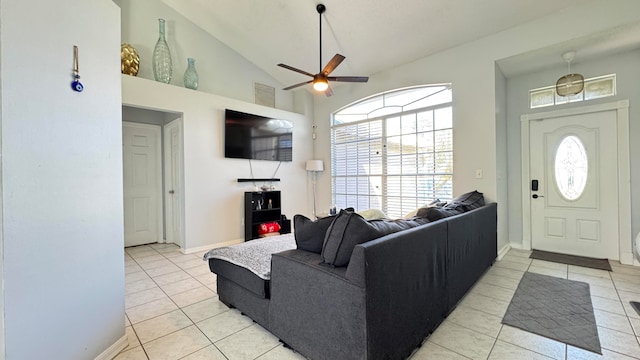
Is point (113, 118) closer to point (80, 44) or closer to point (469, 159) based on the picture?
point (80, 44)

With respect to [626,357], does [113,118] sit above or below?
above

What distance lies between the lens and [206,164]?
4383 millimetres

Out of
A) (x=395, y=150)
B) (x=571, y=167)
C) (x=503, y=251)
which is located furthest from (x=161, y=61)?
(x=571, y=167)

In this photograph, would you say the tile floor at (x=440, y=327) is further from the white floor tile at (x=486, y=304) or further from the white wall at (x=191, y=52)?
the white wall at (x=191, y=52)

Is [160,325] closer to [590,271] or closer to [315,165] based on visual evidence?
[315,165]

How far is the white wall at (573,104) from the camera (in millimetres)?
3350

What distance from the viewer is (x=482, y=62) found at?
3680mm

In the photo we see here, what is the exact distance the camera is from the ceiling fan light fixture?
3.28 m

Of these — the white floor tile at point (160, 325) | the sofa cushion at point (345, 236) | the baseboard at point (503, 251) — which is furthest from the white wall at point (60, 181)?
the baseboard at point (503, 251)

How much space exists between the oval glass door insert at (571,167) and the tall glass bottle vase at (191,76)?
567 cm

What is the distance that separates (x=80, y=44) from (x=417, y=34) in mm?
3795

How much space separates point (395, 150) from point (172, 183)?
13.4 ft

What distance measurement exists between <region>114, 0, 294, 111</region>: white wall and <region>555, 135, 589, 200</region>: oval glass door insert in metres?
4.95

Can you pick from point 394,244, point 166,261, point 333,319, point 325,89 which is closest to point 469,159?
point 325,89
